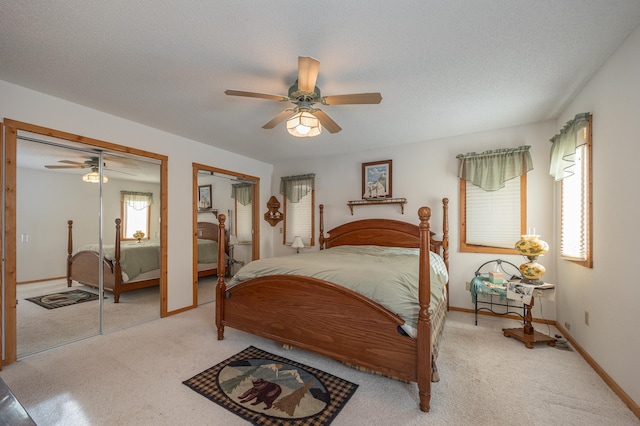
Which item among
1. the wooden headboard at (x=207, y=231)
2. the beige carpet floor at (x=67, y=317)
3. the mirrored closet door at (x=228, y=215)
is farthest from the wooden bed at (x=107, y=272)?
the wooden headboard at (x=207, y=231)

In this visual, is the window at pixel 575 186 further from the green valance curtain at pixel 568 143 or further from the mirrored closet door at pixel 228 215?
the mirrored closet door at pixel 228 215

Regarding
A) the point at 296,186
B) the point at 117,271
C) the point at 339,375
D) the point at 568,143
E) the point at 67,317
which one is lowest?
the point at 339,375

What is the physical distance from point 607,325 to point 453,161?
2.50 m

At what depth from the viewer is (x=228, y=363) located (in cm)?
241

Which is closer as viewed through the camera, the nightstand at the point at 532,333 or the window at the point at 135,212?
the nightstand at the point at 532,333

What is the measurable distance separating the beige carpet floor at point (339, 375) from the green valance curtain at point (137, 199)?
5.30 ft

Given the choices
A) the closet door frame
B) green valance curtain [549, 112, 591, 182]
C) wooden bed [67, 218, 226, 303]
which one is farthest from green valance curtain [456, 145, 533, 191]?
the closet door frame

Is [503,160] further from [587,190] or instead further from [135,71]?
[135,71]

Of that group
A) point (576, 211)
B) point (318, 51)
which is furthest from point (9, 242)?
point (576, 211)

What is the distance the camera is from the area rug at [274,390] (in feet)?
5.81

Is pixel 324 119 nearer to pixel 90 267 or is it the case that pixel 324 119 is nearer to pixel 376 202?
pixel 376 202

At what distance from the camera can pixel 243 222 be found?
5.12 meters

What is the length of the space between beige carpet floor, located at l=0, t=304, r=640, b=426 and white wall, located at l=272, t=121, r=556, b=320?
3.60 feet

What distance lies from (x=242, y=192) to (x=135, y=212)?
189cm
